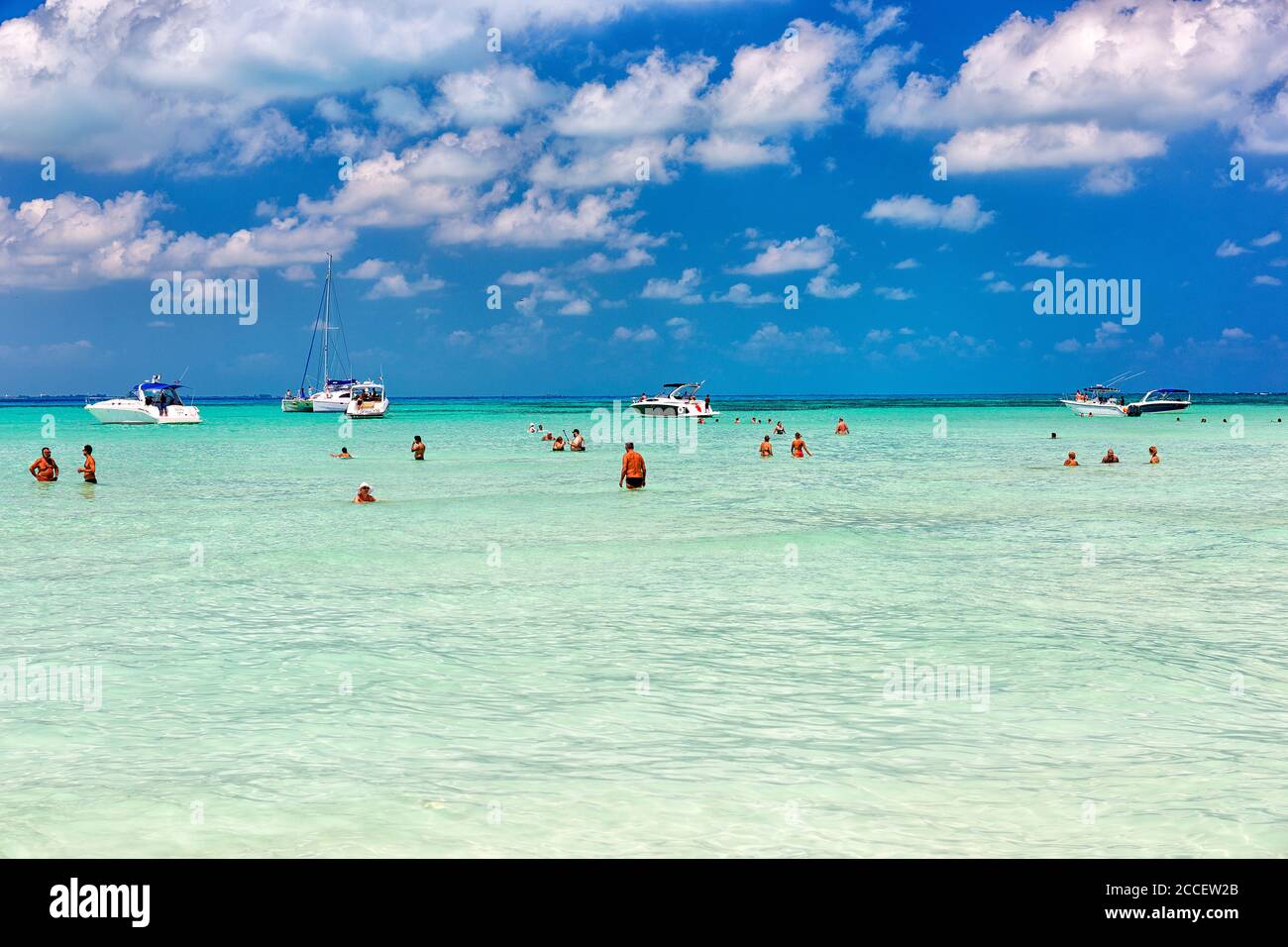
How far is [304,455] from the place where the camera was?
56688 mm

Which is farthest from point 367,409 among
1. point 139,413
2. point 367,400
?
point 139,413

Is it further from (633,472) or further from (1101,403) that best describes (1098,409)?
(633,472)

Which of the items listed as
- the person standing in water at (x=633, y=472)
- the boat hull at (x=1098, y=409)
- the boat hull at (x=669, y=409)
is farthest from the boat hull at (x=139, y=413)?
the boat hull at (x=1098, y=409)

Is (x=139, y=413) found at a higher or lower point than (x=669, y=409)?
lower

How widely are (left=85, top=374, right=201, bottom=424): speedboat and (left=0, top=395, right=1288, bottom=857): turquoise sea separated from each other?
2900 inches

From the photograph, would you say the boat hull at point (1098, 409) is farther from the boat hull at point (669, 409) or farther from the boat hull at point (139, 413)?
the boat hull at point (139, 413)

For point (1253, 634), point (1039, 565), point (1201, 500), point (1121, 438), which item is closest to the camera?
point (1253, 634)

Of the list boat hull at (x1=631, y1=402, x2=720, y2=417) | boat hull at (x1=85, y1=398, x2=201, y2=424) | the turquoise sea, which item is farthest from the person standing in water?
boat hull at (x1=85, y1=398, x2=201, y2=424)

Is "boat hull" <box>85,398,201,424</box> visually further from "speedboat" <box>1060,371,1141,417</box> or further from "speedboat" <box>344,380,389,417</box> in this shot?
"speedboat" <box>1060,371,1141,417</box>

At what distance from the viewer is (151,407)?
9438 centimetres

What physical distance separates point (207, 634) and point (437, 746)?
601 cm

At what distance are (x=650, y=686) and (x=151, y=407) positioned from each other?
9463cm
